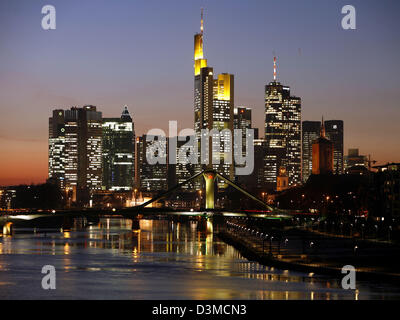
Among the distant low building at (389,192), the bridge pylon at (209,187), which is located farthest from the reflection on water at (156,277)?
the bridge pylon at (209,187)

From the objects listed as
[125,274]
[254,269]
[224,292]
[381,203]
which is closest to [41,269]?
[125,274]

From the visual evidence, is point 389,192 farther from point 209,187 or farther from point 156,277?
point 156,277

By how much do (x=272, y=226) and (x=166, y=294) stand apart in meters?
113

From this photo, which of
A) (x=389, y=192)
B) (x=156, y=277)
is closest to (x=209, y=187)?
(x=389, y=192)

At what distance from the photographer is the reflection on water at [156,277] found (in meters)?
52.4

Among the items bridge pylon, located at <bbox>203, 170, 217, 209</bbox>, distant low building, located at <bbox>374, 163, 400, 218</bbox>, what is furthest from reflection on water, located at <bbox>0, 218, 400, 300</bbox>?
bridge pylon, located at <bbox>203, 170, 217, 209</bbox>

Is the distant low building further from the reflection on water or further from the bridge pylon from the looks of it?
the reflection on water

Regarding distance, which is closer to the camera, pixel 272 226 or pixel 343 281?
pixel 343 281

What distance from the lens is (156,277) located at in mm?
65438

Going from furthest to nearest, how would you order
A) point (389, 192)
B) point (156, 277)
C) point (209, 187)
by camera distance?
point (209, 187), point (389, 192), point (156, 277)

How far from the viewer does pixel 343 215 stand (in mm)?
141625

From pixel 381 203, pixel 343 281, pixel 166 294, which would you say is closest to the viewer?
pixel 166 294

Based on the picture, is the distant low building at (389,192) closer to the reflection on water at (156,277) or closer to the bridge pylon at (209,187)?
the bridge pylon at (209,187)
